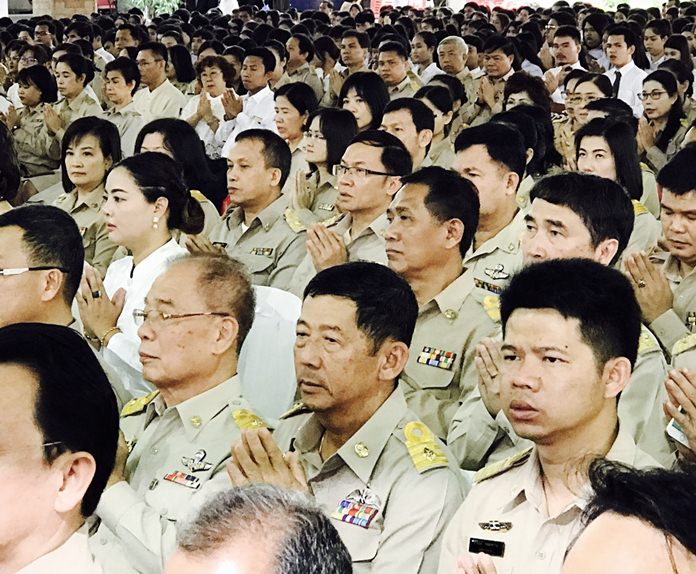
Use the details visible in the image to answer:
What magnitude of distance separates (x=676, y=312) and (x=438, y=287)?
752 mm

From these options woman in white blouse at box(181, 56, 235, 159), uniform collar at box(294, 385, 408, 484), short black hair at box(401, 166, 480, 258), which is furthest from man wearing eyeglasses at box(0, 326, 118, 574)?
woman in white blouse at box(181, 56, 235, 159)

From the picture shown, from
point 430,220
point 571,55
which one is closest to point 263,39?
point 571,55

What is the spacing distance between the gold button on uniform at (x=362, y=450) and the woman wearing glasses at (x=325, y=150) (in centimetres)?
287

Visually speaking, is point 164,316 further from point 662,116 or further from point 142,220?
point 662,116

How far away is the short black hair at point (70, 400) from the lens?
1.75 m

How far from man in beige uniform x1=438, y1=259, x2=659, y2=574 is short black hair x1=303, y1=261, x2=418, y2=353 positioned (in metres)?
0.38

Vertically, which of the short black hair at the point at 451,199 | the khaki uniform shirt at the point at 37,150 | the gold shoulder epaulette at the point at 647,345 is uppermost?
the short black hair at the point at 451,199

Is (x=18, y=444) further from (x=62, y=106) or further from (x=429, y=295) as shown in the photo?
(x=62, y=106)

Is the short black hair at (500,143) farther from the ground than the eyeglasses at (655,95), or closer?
farther from the ground

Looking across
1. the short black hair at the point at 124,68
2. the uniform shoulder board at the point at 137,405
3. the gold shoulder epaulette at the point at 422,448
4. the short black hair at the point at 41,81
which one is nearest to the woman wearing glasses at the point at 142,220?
the uniform shoulder board at the point at 137,405

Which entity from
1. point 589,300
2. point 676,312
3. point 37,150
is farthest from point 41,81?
point 589,300

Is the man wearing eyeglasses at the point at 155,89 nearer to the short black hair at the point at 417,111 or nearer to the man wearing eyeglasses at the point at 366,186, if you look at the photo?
the short black hair at the point at 417,111

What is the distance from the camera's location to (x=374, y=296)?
2.55 metres

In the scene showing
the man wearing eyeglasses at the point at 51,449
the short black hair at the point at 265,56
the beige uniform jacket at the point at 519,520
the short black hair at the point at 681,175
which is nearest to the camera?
the man wearing eyeglasses at the point at 51,449
